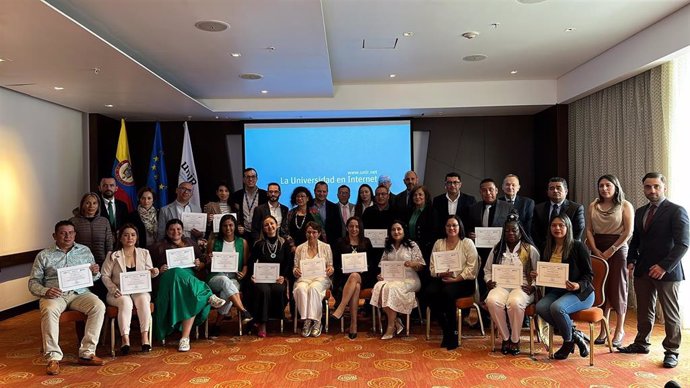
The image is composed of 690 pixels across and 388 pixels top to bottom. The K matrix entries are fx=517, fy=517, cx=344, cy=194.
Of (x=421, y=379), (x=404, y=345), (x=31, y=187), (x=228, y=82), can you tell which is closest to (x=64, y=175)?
(x=31, y=187)

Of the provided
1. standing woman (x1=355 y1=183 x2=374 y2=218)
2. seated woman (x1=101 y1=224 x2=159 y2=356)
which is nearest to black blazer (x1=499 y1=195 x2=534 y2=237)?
standing woman (x1=355 y1=183 x2=374 y2=218)

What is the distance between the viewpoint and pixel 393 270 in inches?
219

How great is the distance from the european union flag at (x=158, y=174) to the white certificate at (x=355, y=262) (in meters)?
4.78

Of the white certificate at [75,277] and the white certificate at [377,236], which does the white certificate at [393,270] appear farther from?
the white certificate at [75,277]

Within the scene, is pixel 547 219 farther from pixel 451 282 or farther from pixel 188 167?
pixel 188 167

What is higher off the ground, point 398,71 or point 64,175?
point 398,71

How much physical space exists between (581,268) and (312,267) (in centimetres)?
268

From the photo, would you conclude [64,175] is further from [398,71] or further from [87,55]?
[398,71]

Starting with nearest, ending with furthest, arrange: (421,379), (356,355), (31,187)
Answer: (421,379)
(356,355)
(31,187)

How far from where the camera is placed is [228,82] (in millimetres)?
7434

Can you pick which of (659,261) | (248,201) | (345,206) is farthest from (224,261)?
(659,261)

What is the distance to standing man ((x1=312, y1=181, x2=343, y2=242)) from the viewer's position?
670 cm

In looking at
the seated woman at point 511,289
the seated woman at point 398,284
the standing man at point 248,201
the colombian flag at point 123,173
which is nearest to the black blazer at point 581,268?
the seated woman at point 511,289

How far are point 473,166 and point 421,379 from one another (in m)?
6.05
